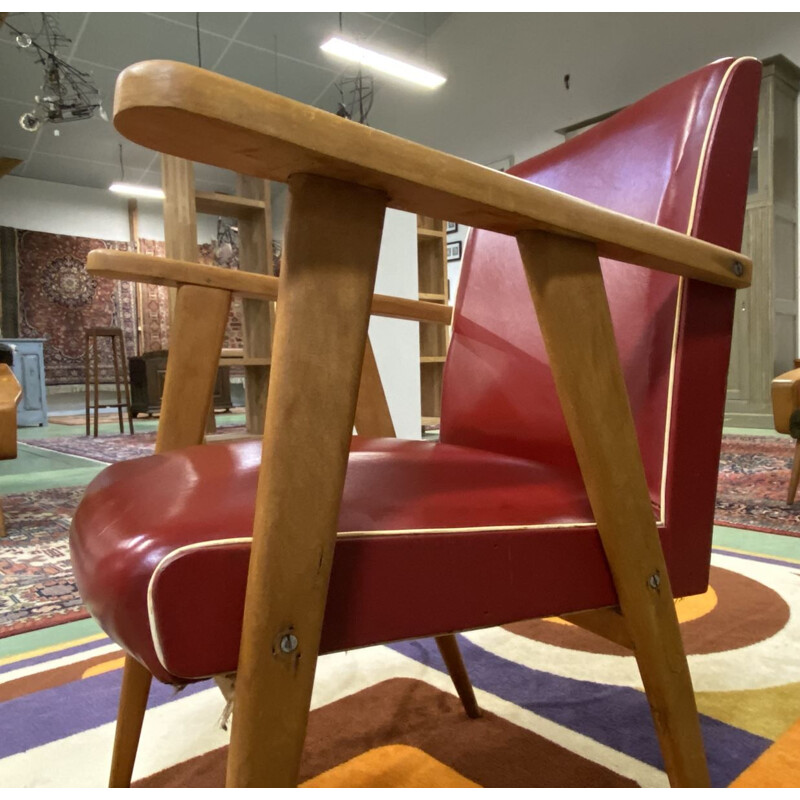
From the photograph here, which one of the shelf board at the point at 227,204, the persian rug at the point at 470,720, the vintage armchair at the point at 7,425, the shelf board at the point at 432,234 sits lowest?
the persian rug at the point at 470,720

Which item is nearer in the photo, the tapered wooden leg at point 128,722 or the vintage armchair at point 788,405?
the tapered wooden leg at point 128,722

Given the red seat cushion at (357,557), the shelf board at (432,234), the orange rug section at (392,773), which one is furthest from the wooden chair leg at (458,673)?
the shelf board at (432,234)

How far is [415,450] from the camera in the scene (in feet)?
2.73

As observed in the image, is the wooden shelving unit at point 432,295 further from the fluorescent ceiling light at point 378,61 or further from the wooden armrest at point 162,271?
the wooden armrest at point 162,271

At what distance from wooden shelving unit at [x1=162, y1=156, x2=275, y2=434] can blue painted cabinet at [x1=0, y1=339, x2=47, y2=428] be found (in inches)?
134

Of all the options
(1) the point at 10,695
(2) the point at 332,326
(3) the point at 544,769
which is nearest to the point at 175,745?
(1) the point at 10,695

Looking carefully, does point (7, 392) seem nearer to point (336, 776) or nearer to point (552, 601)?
point (336, 776)

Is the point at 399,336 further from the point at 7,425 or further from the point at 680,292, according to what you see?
the point at 680,292

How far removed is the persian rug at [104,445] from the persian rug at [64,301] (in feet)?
13.6

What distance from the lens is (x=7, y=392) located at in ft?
7.25

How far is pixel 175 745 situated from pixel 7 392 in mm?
1718

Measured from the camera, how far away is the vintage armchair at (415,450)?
1.39 feet

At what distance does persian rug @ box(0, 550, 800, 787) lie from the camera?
2.70ft

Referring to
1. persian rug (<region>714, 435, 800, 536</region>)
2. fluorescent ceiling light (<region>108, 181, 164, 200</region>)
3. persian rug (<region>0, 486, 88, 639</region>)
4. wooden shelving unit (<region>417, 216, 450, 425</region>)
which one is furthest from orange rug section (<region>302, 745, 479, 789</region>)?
fluorescent ceiling light (<region>108, 181, 164, 200</region>)
